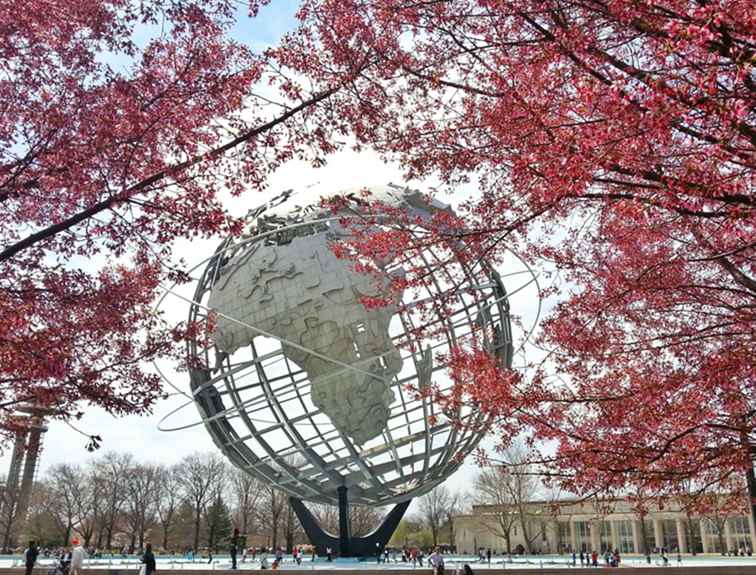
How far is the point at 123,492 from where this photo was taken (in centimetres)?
5541

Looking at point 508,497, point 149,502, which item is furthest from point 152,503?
point 508,497

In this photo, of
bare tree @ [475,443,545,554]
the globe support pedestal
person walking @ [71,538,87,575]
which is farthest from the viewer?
bare tree @ [475,443,545,554]

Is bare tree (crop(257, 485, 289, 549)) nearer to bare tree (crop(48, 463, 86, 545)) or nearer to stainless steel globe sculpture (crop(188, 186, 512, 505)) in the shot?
bare tree (crop(48, 463, 86, 545))

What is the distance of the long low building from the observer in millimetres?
47562

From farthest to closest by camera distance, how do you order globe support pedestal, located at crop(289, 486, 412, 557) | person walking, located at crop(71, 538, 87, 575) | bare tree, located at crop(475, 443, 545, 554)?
bare tree, located at crop(475, 443, 545, 554) → globe support pedestal, located at crop(289, 486, 412, 557) → person walking, located at crop(71, 538, 87, 575)

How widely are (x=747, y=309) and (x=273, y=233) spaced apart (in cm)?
1198

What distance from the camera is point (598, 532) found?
54625 mm

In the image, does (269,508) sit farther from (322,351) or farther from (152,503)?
(322,351)

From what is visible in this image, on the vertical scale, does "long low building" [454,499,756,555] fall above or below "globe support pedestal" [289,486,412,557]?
below

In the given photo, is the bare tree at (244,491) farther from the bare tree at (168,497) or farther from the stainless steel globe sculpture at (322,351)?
the stainless steel globe sculpture at (322,351)

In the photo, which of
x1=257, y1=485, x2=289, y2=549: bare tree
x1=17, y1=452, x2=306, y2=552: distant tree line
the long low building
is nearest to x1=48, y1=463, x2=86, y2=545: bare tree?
x1=17, y1=452, x2=306, y2=552: distant tree line

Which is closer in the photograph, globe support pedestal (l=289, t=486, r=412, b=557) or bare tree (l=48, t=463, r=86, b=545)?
globe support pedestal (l=289, t=486, r=412, b=557)

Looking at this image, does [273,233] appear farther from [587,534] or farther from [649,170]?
[587,534]

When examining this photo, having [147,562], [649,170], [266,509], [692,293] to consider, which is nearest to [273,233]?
[147,562]
